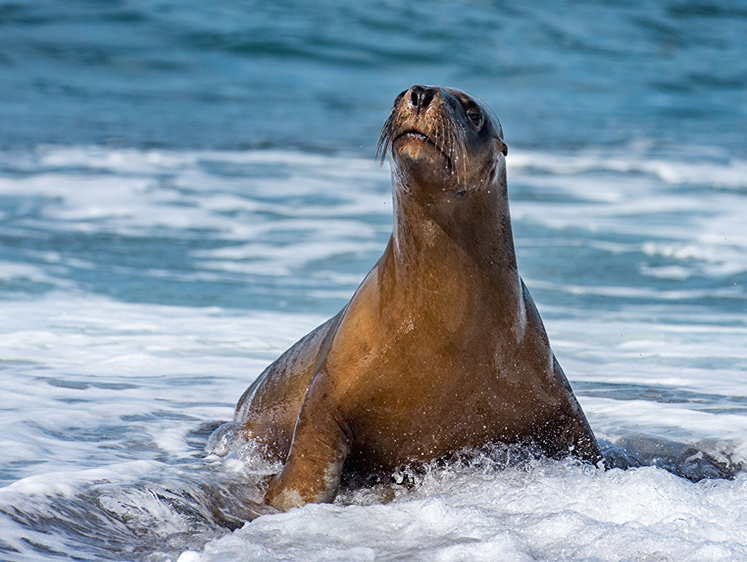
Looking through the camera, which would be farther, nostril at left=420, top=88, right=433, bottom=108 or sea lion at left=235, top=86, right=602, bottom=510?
sea lion at left=235, top=86, right=602, bottom=510

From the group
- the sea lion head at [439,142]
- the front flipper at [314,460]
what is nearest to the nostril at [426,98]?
the sea lion head at [439,142]

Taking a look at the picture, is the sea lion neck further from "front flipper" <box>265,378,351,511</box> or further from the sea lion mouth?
"front flipper" <box>265,378,351,511</box>

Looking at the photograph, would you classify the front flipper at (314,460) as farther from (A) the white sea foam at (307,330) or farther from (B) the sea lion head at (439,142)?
(B) the sea lion head at (439,142)

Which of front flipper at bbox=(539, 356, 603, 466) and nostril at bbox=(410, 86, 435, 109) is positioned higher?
nostril at bbox=(410, 86, 435, 109)

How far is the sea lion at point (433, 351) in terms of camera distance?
3400mm

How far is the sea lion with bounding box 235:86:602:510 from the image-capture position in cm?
340

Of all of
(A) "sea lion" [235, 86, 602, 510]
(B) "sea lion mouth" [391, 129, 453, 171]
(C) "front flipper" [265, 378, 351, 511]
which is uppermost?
(B) "sea lion mouth" [391, 129, 453, 171]

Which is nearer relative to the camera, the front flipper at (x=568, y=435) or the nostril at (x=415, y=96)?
the nostril at (x=415, y=96)

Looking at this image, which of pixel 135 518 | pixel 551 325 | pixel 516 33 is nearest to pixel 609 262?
pixel 551 325

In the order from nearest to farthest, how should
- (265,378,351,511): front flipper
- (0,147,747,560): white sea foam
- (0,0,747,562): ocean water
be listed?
1. (0,147,747,560): white sea foam
2. (0,0,747,562): ocean water
3. (265,378,351,511): front flipper

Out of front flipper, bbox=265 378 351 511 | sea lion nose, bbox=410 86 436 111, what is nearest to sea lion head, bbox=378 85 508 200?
sea lion nose, bbox=410 86 436 111

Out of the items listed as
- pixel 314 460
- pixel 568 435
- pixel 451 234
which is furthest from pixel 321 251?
pixel 314 460

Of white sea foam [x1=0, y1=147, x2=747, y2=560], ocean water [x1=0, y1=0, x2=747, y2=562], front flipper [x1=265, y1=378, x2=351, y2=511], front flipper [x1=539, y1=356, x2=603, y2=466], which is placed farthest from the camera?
front flipper [x1=539, y1=356, x2=603, y2=466]

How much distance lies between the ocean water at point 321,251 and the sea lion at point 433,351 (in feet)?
0.46
